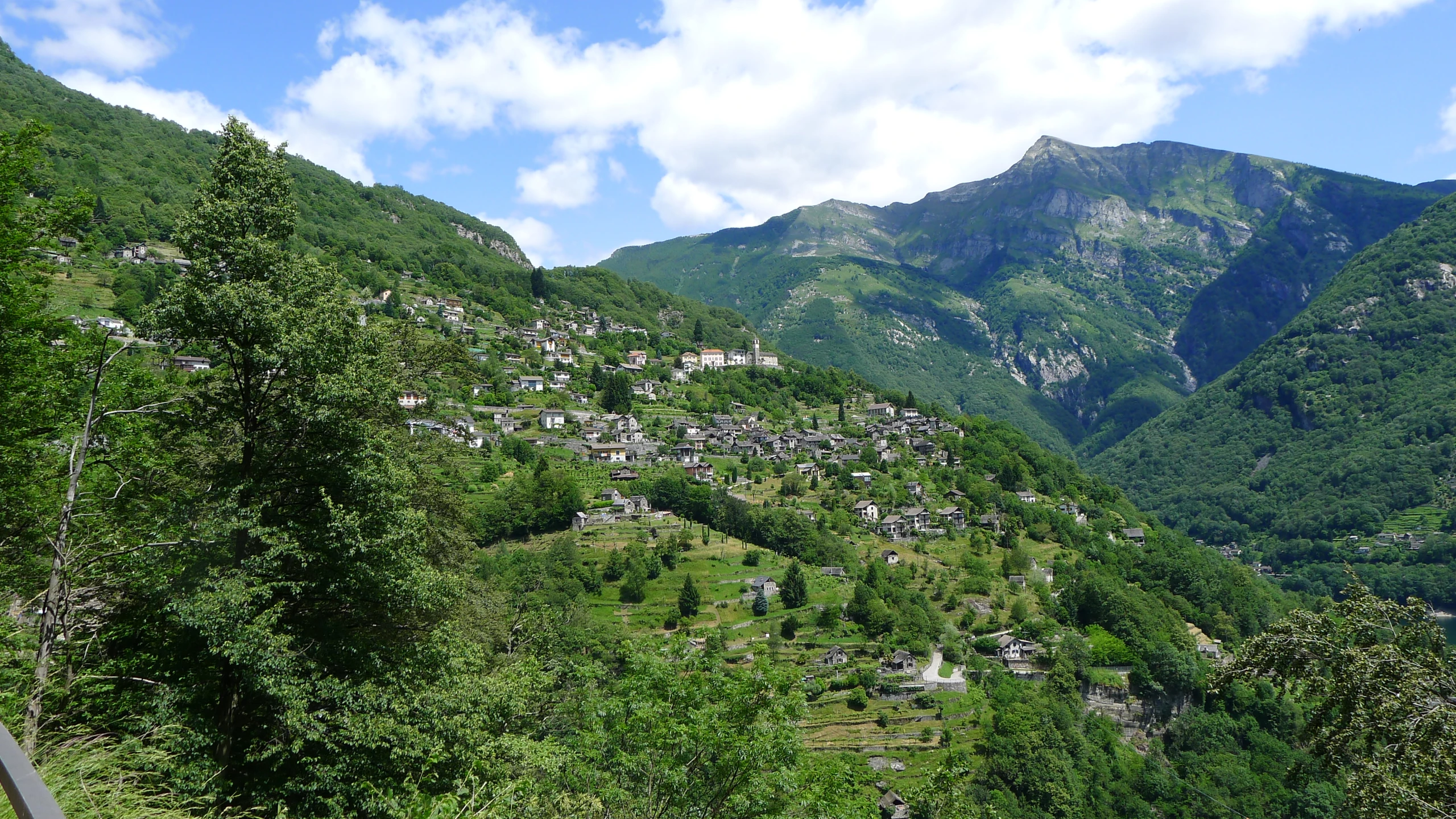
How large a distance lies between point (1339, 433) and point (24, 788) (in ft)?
568

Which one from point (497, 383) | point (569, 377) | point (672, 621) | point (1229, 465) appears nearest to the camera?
point (672, 621)

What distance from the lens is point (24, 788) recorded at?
73.4 inches

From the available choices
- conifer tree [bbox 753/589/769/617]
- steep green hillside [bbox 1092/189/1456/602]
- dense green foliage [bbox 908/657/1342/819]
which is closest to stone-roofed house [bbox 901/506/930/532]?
dense green foliage [bbox 908/657/1342/819]

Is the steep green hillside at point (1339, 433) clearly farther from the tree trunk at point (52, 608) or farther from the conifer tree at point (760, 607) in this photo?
the tree trunk at point (52, 608)

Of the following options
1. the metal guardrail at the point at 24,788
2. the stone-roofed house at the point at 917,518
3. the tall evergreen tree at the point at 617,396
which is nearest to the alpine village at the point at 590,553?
the tall evergreen tree at the point at 617,396

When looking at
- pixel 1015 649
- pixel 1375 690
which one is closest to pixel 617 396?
pixel 1015 649

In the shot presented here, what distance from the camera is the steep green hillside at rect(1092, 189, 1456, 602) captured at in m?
111

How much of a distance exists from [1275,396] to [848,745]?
5968 inches

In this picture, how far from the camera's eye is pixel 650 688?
11227mm

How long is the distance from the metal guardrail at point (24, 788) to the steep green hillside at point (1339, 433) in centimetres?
12219

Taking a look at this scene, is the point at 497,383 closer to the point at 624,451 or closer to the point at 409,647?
the point at 624,451

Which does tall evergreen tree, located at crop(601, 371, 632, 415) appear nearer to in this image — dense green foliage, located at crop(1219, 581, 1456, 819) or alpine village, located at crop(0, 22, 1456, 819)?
alpine village, located at crop(0, 22, 1456, 819)

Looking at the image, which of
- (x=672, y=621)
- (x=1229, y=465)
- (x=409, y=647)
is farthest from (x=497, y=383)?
(x=1229, y=465)

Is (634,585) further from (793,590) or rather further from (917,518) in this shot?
(917,518)
